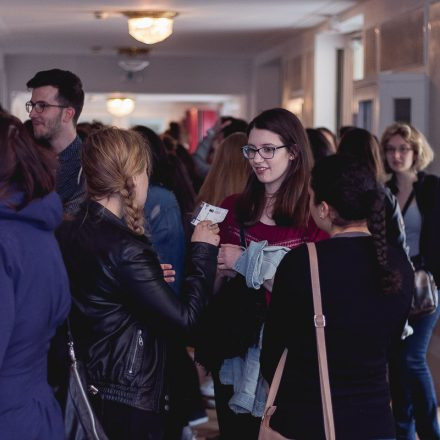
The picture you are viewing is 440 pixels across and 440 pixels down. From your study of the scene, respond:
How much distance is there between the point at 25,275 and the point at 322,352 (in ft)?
2.71

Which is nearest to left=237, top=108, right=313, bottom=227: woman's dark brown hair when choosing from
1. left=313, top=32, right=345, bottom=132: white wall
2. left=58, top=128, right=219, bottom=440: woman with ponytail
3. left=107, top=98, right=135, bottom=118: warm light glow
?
left=58, top=128, right=219, bottom=440: woman with ponytail

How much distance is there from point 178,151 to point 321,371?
4.80 meters

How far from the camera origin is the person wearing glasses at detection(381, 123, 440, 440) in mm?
4422

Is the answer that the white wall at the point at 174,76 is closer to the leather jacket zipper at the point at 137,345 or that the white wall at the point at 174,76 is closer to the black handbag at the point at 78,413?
the leather jacket zipper at the point at 137,345

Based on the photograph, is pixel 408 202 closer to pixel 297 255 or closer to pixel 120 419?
pixel 297 255

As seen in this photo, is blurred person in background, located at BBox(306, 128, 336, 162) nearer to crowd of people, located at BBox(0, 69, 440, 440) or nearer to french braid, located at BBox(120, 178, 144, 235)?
crowd of people, located at BBox(0, 69, 440, 440)

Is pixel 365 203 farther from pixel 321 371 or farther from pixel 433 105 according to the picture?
pixel 433 105

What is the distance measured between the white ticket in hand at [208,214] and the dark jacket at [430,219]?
6.19 ft

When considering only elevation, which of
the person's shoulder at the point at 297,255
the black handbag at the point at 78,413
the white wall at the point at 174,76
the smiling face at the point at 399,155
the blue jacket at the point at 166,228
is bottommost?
the black handbag at the point at 78,413

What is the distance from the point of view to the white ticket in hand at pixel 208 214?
294cm

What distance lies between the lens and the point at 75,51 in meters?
13.8

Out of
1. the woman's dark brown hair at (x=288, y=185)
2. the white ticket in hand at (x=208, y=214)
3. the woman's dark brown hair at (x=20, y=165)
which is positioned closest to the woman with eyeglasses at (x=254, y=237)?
the woman's dark brown hair at (x=288, y=185)

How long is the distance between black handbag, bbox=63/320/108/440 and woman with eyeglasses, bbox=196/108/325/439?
809 mm

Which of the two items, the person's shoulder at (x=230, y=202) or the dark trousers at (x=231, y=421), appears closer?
the dark trousers at (x=231, y=421)
